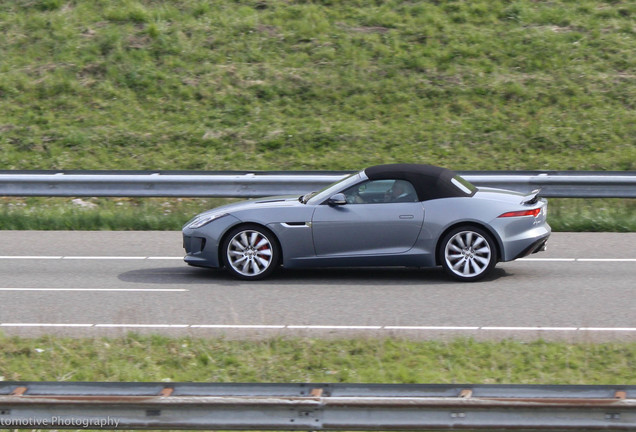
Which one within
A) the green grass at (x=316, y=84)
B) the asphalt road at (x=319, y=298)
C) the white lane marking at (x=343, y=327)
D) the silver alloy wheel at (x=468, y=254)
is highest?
the green grass at (x=316, y=84)

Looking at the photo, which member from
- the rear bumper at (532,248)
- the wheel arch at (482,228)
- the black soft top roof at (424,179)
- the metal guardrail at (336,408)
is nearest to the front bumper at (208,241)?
the black soft top roof at (424,179)

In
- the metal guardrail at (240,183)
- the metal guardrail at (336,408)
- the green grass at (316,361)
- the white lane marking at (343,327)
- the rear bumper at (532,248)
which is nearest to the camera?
the metal guardrail at (336,408)

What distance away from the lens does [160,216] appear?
14.8 metres

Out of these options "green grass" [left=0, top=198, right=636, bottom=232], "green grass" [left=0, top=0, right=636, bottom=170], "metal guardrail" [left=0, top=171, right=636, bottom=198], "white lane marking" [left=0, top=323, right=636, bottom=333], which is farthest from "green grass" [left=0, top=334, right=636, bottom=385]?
"green grass" [left=0, top=0, right=636, bottom=170]

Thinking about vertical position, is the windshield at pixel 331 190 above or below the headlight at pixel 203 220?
above

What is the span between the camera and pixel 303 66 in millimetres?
22078

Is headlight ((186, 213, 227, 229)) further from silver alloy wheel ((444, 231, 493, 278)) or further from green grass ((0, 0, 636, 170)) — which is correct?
green grass ((0, 0, 636, 170))

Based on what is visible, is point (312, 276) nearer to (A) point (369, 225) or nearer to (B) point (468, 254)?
(A) point (369, 225)

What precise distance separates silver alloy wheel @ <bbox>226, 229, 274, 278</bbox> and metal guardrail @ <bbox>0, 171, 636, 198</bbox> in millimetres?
4009

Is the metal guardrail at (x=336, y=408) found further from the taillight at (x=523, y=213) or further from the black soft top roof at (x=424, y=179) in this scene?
the black soft top roof at (x=424, y=179)

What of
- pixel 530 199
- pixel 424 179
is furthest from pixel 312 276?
pixel 530 199

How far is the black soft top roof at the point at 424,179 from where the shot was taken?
10.4m

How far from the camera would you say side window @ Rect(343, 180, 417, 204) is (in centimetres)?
1046

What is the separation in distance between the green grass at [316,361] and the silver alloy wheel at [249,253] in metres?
2.69
